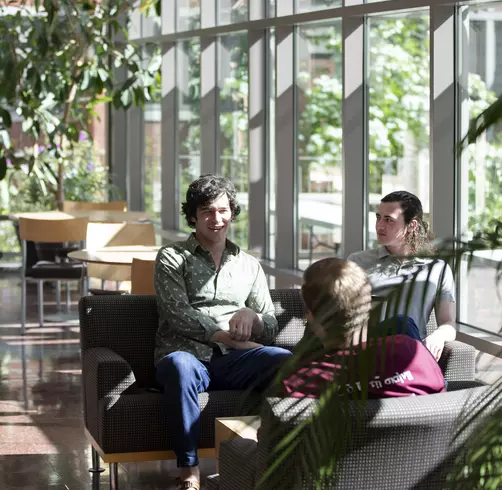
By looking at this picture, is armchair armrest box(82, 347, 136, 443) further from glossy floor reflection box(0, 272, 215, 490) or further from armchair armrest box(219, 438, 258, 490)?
armchair armrest box(219, 438, 258, 490)

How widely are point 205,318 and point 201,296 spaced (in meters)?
0.15

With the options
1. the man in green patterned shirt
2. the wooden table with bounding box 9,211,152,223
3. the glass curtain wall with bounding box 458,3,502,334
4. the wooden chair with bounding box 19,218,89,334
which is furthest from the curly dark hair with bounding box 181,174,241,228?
the wooden table with bounding box 9,211,152,223

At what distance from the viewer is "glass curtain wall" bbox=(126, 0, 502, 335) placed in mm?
5965

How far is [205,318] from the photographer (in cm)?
436

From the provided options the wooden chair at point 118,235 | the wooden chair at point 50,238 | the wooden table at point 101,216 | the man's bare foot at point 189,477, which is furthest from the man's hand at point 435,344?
the wooden table at point 101,216

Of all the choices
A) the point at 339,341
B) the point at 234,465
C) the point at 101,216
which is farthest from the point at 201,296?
the point at 101,216

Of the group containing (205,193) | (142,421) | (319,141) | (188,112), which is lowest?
(142,421)

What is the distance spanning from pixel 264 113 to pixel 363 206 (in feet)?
6.12

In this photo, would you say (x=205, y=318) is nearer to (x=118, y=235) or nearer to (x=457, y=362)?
(x=457, y=362)

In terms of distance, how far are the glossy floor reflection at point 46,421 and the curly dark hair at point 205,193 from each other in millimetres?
1223

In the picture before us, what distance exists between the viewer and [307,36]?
806 centimetres

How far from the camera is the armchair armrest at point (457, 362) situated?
4.26 meters

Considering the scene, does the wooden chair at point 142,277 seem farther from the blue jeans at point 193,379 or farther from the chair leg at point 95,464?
the blue jeans at point 193,379

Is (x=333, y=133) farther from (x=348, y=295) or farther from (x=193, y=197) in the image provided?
(x=348, y=295)
